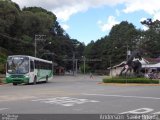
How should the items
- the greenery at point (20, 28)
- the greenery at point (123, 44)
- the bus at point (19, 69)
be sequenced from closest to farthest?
the bus at point (19, 69) < the greenery at point (20, 28) < the greenery at point (123, 44)

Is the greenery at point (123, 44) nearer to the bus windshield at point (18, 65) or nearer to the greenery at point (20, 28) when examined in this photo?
the greenery at point (20, 28)

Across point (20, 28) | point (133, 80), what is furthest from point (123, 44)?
point (133, 80)

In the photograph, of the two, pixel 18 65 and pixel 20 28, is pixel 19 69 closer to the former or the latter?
pixel 18 65

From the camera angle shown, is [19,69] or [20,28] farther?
[20,28]

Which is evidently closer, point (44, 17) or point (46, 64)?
point (46, 64)

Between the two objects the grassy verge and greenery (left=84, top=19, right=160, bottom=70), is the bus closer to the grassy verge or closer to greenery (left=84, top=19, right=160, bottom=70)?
the grassy verge

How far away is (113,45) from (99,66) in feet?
62.5

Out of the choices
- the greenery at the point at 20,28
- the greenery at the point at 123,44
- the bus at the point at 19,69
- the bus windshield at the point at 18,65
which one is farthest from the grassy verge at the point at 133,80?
the greenery at the point at 123,44

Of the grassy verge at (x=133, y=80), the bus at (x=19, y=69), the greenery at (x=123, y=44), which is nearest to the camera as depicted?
the grassy verge at (x=133, y=80)

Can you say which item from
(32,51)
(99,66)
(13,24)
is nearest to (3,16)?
(13,24)

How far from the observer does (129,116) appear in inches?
611

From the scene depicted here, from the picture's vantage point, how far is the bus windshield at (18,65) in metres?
46.2

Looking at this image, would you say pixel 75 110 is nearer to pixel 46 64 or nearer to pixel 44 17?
pixel 46 64

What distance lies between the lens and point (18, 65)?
46.3 m
